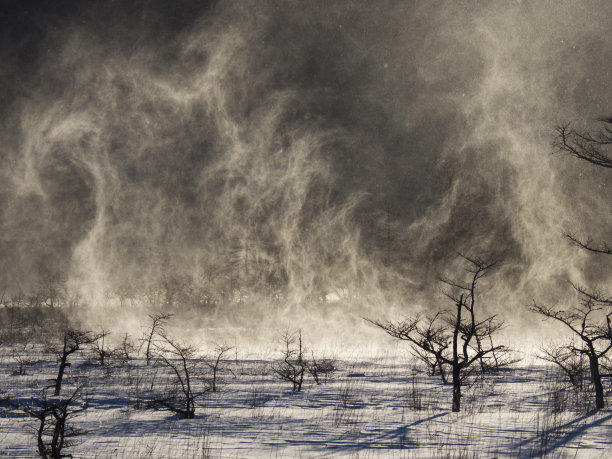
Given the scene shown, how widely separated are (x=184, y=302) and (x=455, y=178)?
32.9m

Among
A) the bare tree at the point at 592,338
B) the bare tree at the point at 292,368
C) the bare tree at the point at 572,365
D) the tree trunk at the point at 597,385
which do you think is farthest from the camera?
the bare tree at the point at 292,368

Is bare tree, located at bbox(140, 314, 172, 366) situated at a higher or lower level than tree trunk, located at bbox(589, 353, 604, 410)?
higher

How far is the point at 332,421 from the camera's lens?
804cm

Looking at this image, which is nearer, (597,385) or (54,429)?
(54,429)

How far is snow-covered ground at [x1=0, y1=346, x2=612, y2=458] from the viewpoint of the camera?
6125 millimetres

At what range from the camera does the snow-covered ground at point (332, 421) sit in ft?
20.1

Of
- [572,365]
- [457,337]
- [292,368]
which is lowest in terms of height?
[292,368]

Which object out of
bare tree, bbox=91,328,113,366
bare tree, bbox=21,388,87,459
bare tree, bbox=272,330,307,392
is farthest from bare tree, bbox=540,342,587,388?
bare tree, bbox=91,328,113,366

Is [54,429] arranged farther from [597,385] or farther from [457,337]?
[457,337]

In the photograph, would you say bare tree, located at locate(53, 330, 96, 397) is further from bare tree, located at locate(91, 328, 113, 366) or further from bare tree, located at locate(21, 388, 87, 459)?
bare tree, located at locate(21, 388, 87, 459)

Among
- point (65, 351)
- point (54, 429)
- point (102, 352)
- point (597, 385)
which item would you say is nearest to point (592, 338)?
point (597, 385)

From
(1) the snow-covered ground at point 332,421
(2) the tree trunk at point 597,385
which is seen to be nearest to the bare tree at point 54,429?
(1) the snow-covered ground at point 332,421

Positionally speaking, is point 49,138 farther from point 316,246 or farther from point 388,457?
point 388,457

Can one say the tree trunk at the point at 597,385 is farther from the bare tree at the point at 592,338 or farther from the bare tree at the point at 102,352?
the bare tree at the point at 102,352
